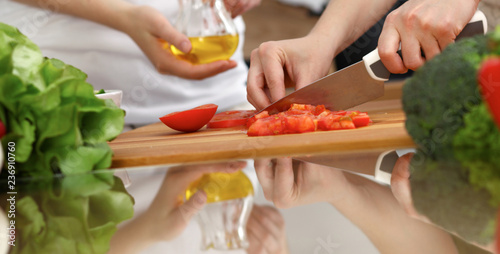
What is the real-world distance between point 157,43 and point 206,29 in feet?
0.66

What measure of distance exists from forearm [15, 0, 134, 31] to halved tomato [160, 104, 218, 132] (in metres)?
0.51

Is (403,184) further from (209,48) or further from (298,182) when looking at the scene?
(209,48)

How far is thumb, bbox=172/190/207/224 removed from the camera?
0.68m

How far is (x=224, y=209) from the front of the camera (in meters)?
0.70

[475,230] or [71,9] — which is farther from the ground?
[475,230]

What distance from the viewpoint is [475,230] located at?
51 cm

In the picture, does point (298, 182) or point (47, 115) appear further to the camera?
point (47, 115)

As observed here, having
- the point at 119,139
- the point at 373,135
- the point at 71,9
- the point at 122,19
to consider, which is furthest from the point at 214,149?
the point at 71,9

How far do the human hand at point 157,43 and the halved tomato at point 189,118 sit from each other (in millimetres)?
302

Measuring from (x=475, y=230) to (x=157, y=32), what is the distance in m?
1.25

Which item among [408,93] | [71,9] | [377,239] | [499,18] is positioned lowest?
[499,18]

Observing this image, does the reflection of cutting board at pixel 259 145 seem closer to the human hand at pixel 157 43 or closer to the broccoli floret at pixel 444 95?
the broccoli floret at pixel 444 95

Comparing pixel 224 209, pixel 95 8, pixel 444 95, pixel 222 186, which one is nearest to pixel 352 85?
pixel 444 95

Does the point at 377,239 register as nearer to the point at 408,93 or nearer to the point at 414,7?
the point at 408,93
